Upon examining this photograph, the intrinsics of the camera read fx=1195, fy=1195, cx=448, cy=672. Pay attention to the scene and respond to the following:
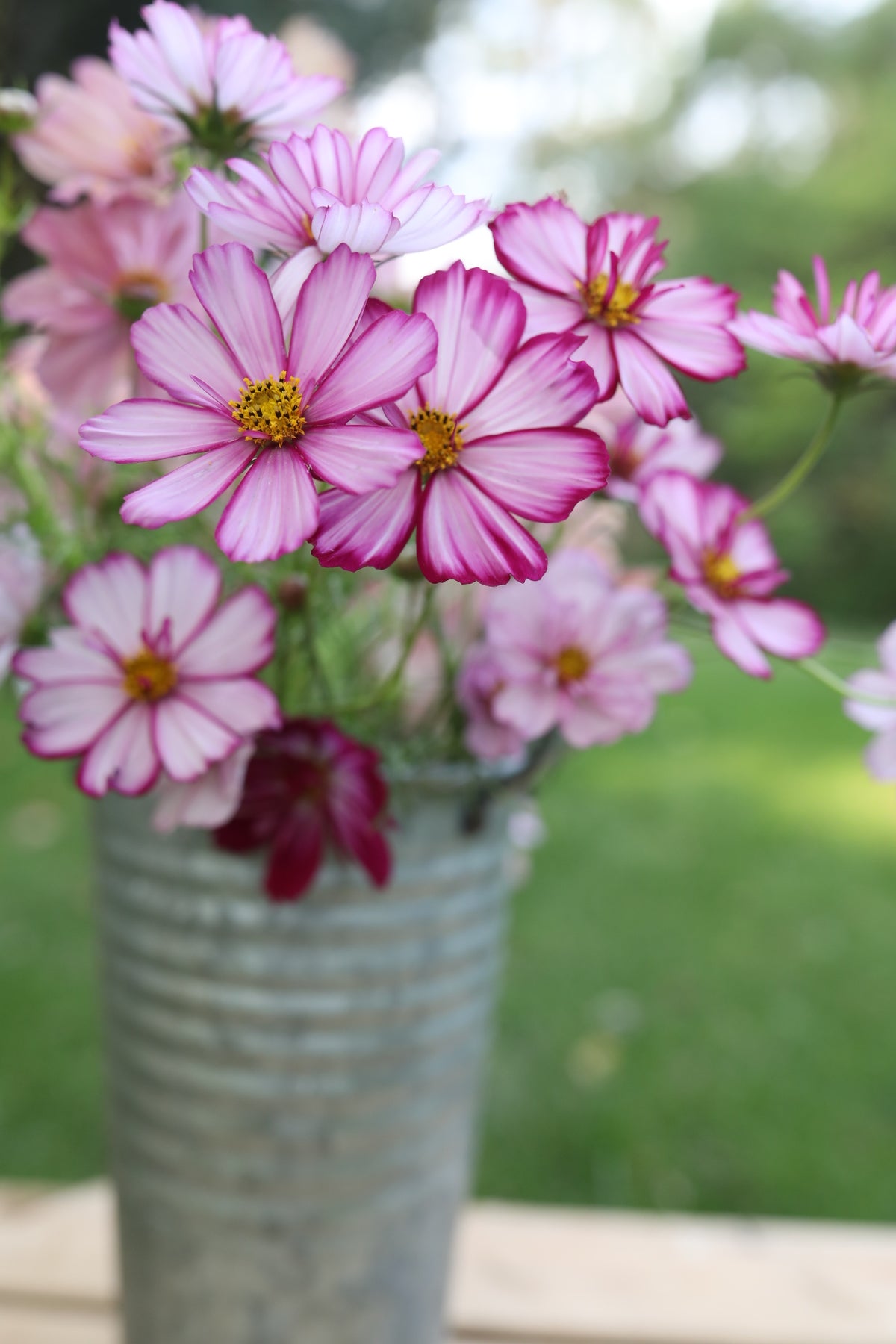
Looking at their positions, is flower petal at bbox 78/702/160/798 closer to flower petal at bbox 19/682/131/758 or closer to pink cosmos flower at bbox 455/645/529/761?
flower petal at bbox 19/682/131/758

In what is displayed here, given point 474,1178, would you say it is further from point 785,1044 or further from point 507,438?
point 507,438

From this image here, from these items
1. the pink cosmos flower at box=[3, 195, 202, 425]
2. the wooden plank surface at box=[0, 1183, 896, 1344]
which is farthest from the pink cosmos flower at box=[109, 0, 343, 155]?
the wooden plank surface at box=[0, 1183, 896, 1344]

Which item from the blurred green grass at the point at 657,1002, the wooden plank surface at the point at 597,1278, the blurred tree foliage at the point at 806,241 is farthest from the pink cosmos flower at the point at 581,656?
the blurred tree foliage at the point at 806,241

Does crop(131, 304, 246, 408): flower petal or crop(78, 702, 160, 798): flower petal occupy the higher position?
crop(131, 304, 246, 408): flower petal

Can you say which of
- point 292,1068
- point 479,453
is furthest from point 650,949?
point 479,453

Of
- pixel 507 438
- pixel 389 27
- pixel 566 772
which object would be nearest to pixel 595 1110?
pixel 566 772

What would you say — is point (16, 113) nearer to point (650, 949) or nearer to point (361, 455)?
point (361, 455)

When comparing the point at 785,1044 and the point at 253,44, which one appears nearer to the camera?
the point at 253,44

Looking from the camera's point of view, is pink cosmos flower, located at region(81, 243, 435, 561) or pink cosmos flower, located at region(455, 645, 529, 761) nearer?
pink cosmos flower, located at region(81, 243, 435, 561)

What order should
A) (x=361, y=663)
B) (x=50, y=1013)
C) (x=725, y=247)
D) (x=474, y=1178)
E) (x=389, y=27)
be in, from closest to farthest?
(x=361, y=663)
(x=474, y=1178)
(x=50, y=1013)
(x=389, y=27)
(x=725, y=247)
